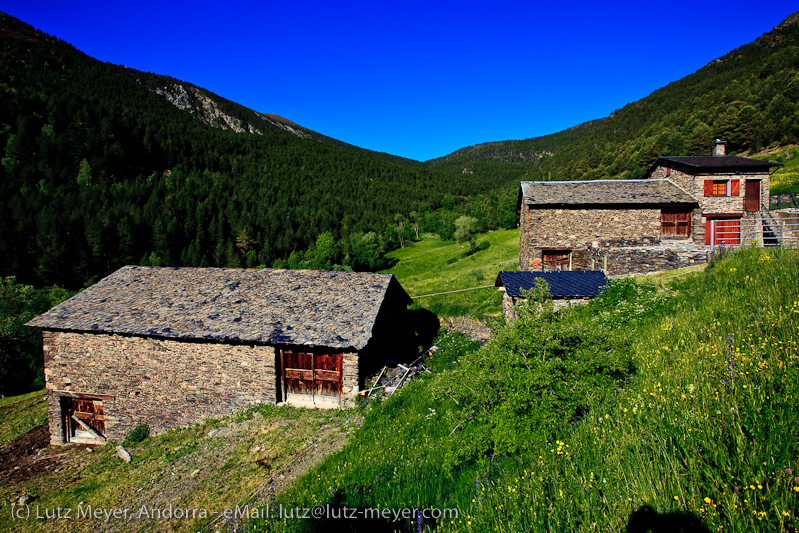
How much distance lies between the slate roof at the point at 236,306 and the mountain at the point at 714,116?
62665mm

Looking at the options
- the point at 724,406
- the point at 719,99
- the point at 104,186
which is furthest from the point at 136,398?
the point at 104,186

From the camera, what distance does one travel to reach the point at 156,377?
1472 cm

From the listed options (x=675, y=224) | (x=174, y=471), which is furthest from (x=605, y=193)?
(x=174, y=471)

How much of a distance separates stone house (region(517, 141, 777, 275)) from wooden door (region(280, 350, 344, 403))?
18.5m

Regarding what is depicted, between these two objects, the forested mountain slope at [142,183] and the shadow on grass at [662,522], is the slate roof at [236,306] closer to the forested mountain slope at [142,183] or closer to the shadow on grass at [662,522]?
the shadow on grass at [662,522]

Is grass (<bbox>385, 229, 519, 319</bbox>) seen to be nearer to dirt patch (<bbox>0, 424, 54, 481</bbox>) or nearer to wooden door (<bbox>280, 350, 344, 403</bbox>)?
wooden door (<bbox>280, 350, 344, 403</bbox>)

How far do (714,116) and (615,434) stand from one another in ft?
280

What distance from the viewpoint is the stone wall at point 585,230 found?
25.5m

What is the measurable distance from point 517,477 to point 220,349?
1285cm

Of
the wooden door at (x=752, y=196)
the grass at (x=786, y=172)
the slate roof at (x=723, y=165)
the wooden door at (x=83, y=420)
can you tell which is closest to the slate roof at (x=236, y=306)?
the wooden door at (x=83, y=420)

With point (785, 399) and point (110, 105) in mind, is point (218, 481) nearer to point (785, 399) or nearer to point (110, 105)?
point (785, 399)

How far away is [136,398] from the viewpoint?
14844 mm

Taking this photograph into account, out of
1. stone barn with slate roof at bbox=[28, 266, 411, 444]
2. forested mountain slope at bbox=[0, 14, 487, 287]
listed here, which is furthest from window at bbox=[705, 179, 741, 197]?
forested mountain slope at bbox=[0, 14, 487, 287]

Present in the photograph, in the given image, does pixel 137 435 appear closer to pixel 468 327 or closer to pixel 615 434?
pixel 468 327
